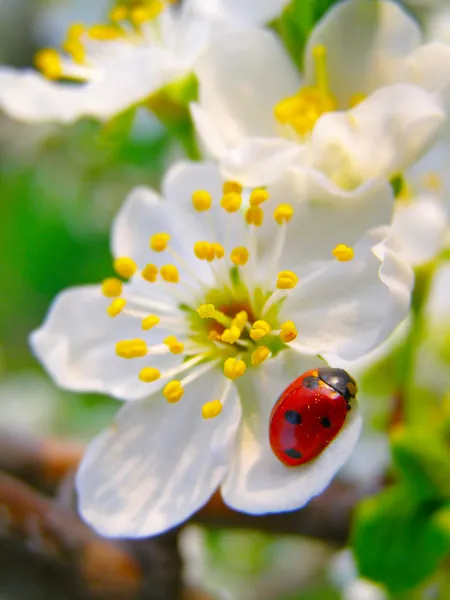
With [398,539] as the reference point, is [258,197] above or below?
above

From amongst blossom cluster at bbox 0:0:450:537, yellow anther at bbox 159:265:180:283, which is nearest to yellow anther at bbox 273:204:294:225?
blossom cluster at bbox 0:0:450:537

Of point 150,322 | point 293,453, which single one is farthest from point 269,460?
point 150,322

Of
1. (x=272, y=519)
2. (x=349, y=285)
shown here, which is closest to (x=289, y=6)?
(x=349, y=285)

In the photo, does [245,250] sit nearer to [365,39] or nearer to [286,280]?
[286,280]

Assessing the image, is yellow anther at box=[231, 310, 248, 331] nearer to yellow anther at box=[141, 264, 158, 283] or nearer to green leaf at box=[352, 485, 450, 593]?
yellow anther at box=[141, 264, 158, 283]

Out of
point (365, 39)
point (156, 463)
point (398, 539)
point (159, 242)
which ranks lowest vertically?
point (398, 539)

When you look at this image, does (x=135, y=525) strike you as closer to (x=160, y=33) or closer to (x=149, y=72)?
(x=149, y=72)

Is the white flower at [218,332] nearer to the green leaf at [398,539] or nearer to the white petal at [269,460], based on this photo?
the white petal at [269,460]
